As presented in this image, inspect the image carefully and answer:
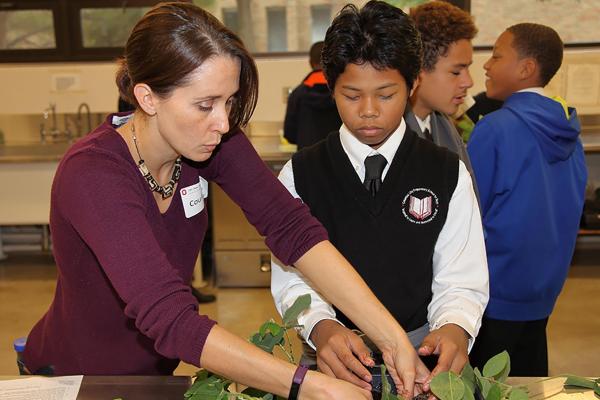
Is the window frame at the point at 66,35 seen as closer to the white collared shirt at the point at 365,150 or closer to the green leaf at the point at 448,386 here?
the white collared shirt at the point at 365,150

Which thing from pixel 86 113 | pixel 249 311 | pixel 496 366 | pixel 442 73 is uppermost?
Result: pixel 442 73

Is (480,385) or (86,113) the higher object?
(480,385)

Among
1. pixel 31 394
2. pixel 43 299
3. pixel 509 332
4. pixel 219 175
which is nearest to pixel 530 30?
pixel 509 332

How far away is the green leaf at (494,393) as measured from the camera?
1.06 metres

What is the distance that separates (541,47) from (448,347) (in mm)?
1343

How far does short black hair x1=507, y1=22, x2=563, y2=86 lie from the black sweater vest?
93 cm

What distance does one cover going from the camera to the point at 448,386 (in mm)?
1051

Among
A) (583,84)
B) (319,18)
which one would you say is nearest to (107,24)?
(319,18)

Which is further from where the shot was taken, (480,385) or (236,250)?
(236,250)

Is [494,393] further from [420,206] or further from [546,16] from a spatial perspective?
[546,16]

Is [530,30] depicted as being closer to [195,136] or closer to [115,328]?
[195,136]

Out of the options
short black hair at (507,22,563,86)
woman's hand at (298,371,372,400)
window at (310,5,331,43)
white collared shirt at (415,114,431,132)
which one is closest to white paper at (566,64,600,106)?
window at (310,5,331,43)

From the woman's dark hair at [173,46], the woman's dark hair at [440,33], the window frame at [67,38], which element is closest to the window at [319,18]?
the window frame at [67,38]

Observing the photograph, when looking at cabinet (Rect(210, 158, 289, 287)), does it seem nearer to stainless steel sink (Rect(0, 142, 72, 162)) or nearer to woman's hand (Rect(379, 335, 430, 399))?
stainless steel sink (Rect(0, 142, 72, 162))
